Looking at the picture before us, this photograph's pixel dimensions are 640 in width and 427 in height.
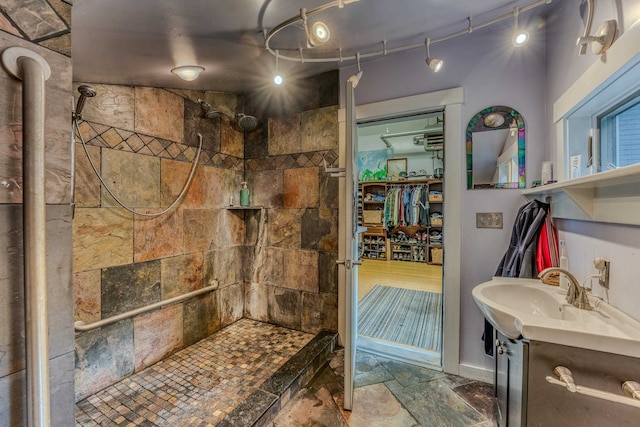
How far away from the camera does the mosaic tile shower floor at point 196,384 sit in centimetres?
150

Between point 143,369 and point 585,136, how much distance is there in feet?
10.5

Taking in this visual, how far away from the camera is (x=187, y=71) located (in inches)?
72.7

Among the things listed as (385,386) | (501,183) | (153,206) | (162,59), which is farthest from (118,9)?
(385,386)

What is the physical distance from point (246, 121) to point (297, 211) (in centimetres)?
101

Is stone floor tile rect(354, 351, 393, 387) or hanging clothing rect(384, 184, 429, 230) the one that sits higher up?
hanging clothing rect(384, 184, 429, 230)

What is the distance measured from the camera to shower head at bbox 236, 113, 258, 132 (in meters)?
2.55

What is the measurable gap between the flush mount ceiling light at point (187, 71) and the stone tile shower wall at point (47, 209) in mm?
1115

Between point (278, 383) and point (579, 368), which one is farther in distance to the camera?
point (278, 383)

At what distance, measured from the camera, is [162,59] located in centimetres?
167


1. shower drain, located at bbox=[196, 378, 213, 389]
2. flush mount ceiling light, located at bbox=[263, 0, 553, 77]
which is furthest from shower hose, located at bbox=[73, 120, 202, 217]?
shower drain, located at bbox=[196, 378, 213, 389]

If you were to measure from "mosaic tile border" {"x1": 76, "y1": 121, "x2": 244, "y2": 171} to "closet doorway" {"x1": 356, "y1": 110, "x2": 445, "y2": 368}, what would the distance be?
212 cm

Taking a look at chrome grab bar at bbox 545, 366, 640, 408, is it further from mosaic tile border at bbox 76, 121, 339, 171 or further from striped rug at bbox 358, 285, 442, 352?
mosaic tile border at bbox 76, 121, 339, 171

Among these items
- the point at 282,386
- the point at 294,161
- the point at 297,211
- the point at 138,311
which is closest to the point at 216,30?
the point at 294,161

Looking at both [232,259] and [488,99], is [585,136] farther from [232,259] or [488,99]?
[232,259]
